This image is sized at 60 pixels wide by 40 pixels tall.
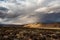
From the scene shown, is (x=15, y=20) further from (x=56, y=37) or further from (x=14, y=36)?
(x=56, y=37)

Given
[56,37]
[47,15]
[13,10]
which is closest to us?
[56,37]

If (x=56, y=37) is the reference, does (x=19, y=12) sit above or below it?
above

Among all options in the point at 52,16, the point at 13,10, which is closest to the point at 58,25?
the point at 52,16

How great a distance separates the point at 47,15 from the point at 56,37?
1.95 metres

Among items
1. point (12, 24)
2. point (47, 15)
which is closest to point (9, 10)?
point (12, 24)

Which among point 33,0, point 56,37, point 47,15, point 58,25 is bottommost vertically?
point 56,37

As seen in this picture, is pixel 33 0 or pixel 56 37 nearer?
pixel 56 37

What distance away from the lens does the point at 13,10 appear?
45.8ft

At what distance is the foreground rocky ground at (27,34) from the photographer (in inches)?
488

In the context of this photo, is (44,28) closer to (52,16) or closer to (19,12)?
(52,16)

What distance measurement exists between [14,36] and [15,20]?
4.77 ft

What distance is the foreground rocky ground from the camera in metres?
12.4

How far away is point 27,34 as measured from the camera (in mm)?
12898

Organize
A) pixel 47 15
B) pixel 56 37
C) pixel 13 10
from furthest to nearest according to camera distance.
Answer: pixel 13 10
pixel 47 15
pixel 56 37
